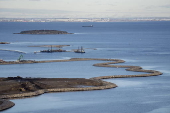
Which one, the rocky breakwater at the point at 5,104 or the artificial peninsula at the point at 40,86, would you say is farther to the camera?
the artificial peninsula at the point at 40,86

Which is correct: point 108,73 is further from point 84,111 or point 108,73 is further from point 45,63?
point 84,111

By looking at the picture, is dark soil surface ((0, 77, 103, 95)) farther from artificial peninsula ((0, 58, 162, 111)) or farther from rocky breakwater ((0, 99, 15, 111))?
rocky breakwater ((0, 99, 15, 111))

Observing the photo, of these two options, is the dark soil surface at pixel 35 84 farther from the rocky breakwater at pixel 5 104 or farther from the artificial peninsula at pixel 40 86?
the rocky breakwater at pixel 5 104

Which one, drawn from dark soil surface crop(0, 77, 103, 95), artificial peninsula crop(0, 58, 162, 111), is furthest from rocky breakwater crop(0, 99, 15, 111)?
dark soil surface crop(0, 77, 103, 95)

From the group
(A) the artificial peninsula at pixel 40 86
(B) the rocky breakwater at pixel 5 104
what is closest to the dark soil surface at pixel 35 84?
(A) the artificial peninsula at pixel 40 86

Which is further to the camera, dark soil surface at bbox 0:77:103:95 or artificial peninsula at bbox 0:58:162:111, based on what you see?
dark soil surface at bbox 0:77:103:95

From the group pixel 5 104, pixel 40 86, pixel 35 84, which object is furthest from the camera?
pixel 35 84

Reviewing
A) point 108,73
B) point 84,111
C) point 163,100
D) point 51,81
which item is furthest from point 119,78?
point 84,111

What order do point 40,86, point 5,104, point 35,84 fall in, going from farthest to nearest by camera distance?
point 35,84
point 40,86
point 5,104

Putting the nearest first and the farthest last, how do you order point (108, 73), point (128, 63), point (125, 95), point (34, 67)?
point (125, 95)
point (108, 73)
point (34, 67)
point (128, 63)

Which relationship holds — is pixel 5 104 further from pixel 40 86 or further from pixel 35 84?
pixel 35 84

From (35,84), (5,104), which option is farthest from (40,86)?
(5,104)
